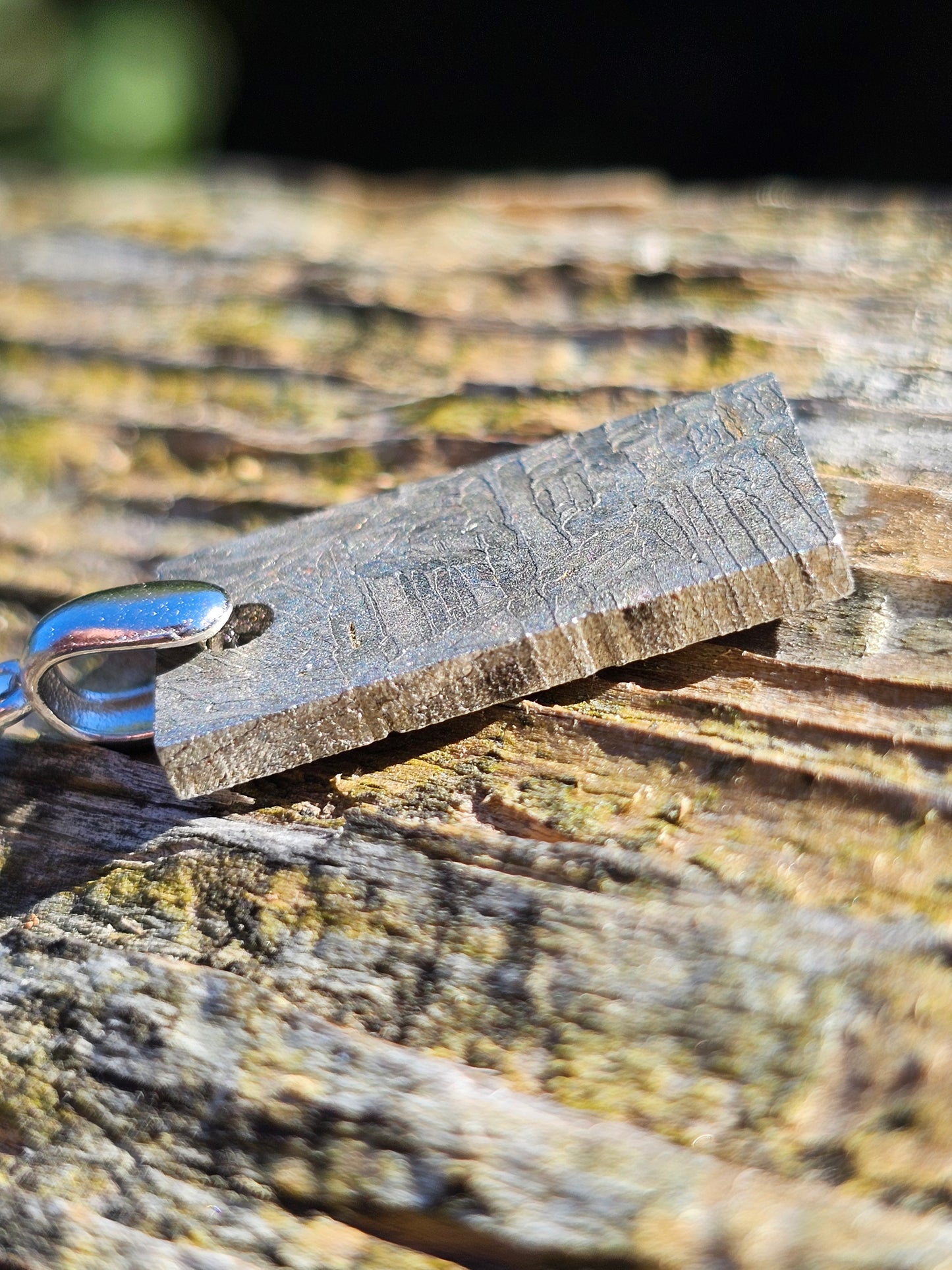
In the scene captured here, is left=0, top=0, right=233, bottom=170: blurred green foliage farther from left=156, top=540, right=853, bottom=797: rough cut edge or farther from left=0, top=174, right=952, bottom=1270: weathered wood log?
left=156, top=540, right=853, bottom=797: rough cut edge

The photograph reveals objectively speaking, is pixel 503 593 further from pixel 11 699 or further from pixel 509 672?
pixel 11 699

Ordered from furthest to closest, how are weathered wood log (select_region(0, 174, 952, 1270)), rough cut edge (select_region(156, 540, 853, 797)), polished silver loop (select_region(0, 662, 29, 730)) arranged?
1. polished silver loop (select_region(0, 662, 29, 730))
2. rough cut edge (select_region(156, 540, 853, 797))
3. weathered wood log (select_region(0, 174, 952, 1270))

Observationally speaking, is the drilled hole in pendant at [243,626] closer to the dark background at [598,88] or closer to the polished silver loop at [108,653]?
the polished silver loop at [108,653]

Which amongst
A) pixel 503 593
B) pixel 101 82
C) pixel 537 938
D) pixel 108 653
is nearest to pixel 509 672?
pixel 503 593

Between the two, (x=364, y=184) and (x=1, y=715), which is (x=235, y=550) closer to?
(x=1, y=715)

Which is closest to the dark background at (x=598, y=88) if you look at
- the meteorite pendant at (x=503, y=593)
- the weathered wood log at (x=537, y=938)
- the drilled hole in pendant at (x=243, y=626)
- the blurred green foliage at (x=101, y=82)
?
the blurred green foliage at (x=101, y=82)

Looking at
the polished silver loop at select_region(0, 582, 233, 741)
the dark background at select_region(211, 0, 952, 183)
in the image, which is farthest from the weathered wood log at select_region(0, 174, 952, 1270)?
the dark background at select_region(211, 0, 952, 183)
